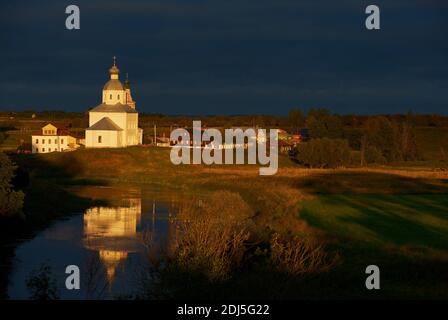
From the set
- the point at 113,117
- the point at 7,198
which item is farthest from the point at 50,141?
the point at 7,198

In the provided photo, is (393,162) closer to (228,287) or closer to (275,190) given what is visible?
(275,190)

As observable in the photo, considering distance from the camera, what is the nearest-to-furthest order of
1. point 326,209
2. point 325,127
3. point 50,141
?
point 326,209
point 50,141
point 325,127

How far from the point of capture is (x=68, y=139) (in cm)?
9081

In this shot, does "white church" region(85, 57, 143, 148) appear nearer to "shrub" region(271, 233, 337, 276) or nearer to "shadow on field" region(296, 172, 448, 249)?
"shadow on field" region(296, 172, 448, 249)

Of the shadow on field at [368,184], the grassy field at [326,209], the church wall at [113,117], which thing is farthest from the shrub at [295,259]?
the church wall at [113,117]

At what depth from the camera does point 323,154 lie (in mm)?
77812

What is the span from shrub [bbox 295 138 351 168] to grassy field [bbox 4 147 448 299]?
171cm

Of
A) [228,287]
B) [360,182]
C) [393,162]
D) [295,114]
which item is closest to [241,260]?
[228,287]

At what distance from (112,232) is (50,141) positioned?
2303 inches

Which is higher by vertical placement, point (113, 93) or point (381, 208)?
point (113, 93)

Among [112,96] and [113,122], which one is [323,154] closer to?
[113,122]

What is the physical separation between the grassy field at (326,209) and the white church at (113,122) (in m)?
5.36

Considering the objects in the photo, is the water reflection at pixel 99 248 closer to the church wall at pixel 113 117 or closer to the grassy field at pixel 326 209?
the grassy field at pixel 326 209

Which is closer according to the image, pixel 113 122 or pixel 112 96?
pixel 113 122
